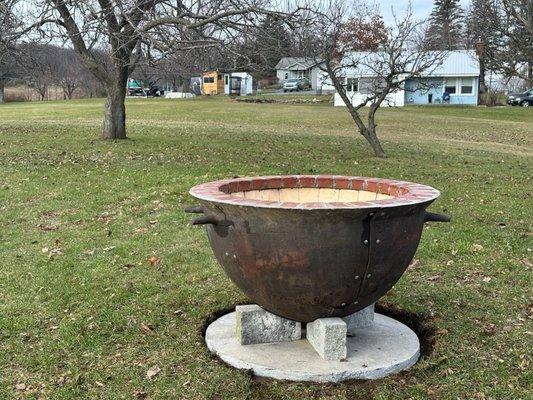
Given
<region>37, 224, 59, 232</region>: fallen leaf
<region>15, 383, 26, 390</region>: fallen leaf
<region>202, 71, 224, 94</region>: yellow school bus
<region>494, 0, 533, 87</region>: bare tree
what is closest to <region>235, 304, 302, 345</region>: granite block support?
<region>15, 383, 26, 390</region>: fallen leaf

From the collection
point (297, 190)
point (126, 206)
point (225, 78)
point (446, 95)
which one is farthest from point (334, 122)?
point (225, 78)

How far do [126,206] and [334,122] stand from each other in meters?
20.5

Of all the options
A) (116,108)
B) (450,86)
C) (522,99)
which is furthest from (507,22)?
(450,86)

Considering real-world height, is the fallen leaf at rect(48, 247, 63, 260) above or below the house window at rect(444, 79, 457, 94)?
below

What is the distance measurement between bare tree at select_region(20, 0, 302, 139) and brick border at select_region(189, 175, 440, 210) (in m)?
6.31

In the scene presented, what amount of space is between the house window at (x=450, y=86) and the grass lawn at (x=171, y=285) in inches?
1752

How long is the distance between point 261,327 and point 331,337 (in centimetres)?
60

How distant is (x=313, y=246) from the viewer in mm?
3844

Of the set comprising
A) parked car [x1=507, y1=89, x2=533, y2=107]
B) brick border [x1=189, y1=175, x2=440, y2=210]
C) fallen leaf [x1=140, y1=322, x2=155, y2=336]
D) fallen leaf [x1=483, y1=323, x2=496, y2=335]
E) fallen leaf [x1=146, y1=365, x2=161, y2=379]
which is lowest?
fallen leaf [x1=146, y1=365, x2=161, y2=379]

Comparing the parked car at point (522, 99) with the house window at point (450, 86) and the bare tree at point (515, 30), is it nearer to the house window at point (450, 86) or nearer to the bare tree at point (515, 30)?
the house window at point (450, 86)

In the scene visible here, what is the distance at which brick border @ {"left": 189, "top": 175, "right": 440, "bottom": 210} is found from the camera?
151 inches

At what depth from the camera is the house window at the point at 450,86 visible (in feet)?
184

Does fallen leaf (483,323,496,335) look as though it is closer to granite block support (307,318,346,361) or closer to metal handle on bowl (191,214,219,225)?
granite block support (307,318,346,361)

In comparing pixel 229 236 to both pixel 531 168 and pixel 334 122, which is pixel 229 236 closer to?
pixel 531 168
